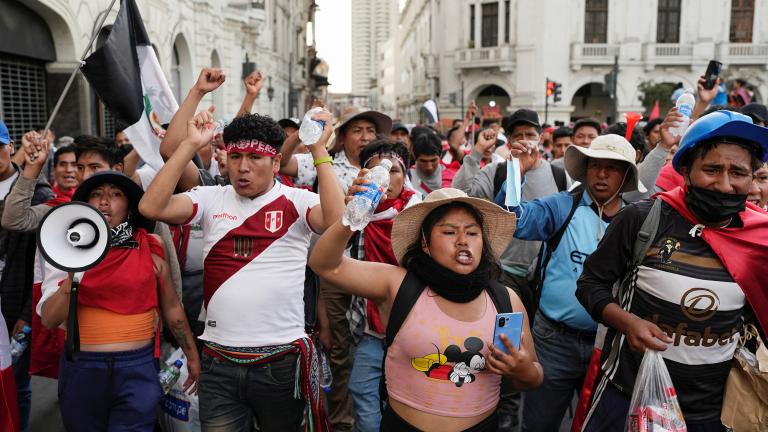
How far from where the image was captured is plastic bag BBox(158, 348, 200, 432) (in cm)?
334

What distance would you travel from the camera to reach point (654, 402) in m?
2.50

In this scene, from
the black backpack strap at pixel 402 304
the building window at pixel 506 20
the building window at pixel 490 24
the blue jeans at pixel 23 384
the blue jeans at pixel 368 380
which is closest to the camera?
the black backpack strap at pixel 402 304

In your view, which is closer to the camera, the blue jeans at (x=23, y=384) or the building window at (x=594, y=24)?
the blue jeans at (x=23, y=384)

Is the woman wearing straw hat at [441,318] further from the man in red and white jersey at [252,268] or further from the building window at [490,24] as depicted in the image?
the building window at [490,24]

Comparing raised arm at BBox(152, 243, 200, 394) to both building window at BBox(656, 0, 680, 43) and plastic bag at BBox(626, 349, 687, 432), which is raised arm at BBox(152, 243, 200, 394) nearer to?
plastic bag at BBox(626, 349, 687, 432)

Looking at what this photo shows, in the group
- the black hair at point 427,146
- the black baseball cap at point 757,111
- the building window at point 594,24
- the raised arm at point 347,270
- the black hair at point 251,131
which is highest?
the building window at point 594,24

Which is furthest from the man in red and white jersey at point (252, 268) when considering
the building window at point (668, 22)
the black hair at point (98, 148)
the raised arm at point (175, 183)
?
the building window at point (668, 22)

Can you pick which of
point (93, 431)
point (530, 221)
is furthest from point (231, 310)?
point (530, 221)

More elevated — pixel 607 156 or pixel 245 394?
pixel 607 156

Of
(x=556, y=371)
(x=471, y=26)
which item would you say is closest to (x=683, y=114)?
(x=556, y=371)

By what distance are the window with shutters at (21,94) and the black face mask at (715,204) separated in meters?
9.91

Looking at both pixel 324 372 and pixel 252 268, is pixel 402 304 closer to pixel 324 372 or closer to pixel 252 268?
pixel 252 268

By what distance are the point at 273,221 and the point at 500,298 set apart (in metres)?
1.22

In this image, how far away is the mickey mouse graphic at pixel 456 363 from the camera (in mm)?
2537
